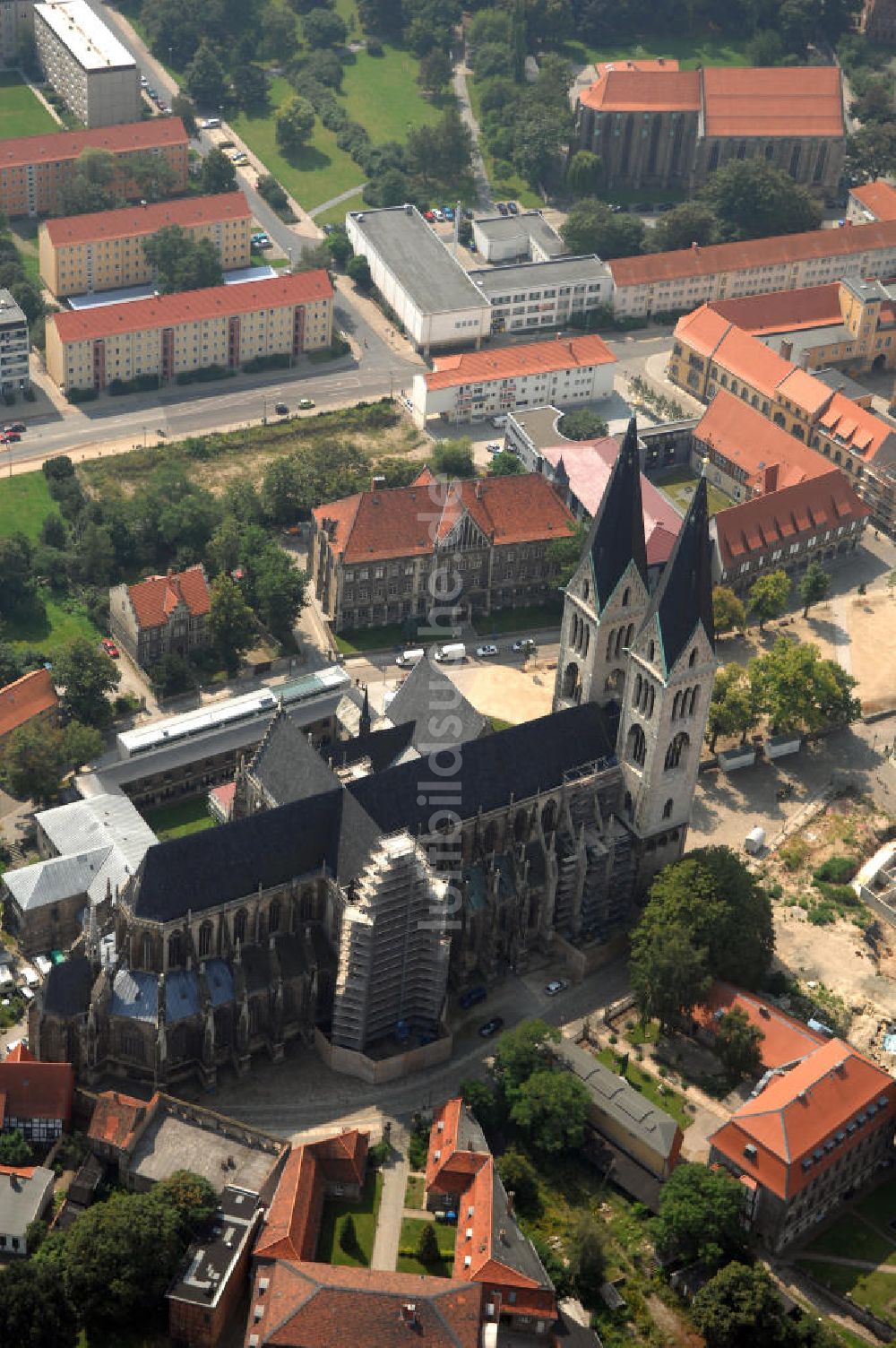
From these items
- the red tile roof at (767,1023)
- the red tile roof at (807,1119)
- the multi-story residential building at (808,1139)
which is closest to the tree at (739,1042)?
the red tile roof at (767,1023)

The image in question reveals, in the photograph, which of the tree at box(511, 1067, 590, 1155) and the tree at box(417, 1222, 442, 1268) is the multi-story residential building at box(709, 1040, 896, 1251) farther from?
the tree at box(417, 1222, 442, 1268)

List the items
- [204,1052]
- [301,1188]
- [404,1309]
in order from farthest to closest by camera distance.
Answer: [204,1052], [301,1188], [404,1309]

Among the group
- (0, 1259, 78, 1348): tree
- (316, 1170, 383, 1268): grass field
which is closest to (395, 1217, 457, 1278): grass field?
(316, 1170, 383, 1268): grass field

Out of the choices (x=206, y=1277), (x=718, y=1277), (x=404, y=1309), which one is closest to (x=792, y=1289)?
(x=718, y=1277)

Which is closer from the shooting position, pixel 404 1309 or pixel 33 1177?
pixel 404 1309

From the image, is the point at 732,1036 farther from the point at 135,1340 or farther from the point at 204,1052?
the point at 135,1340

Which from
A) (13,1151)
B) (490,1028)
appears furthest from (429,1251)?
(13,1151)

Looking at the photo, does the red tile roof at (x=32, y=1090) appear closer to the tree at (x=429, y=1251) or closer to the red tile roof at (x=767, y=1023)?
the tree at (x=429, y=1251)
